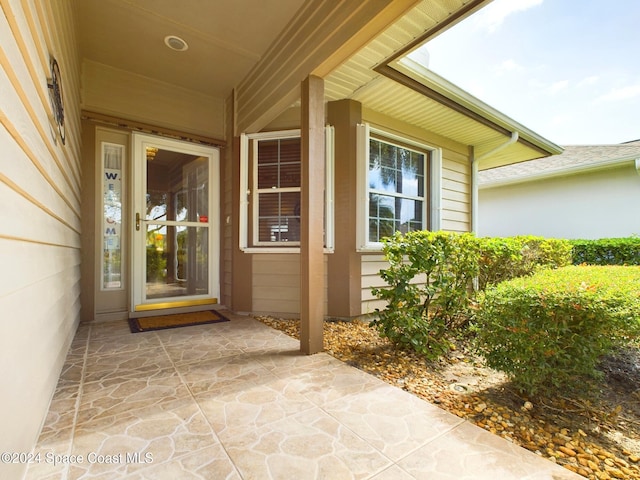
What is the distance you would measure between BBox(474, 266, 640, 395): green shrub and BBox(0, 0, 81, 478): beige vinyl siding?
85.8 inches

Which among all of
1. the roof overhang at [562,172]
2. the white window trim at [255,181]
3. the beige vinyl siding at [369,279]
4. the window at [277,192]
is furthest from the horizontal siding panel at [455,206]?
the roof overhang at [562,172]

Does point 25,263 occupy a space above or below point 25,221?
below

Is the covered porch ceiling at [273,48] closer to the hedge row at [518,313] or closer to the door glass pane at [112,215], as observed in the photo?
the door glass pane at [112,215]

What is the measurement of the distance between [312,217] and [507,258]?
7.26 feet

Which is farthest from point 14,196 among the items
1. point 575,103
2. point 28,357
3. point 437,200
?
point 575,103

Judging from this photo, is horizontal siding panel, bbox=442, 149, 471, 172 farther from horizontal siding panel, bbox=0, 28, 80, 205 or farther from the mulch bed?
horizontal siding panel, bbox=0, 28, 80, 205

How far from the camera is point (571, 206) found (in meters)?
7.44

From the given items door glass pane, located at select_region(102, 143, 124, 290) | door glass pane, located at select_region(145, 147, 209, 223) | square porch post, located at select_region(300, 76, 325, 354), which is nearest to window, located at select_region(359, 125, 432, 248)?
square porch post, located at select_region(300, 76, 325, 354)

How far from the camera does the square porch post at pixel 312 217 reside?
233 cm

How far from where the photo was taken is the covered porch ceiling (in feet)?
7.00

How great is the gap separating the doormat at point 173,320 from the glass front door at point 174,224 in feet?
0.58

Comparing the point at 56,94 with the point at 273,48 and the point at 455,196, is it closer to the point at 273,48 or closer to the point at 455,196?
the point at 273,48

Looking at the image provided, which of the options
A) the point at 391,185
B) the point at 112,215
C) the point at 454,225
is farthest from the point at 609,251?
the point at 112,215

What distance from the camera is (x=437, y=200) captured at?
4301mm
